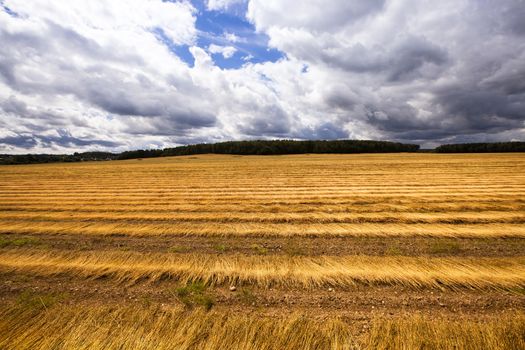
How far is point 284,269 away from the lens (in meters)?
6.00

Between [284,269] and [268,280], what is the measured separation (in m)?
0.64

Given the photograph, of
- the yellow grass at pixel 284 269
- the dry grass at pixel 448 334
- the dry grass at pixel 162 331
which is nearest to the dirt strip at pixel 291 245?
the yellow grass at pixel 284 269

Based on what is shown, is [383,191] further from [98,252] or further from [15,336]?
[15,336]

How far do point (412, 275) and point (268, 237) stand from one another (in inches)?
161

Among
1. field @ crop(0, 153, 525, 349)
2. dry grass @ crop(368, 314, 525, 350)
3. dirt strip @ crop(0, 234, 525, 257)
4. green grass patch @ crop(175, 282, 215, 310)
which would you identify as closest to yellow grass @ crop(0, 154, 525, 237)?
field @ crop(0, 153, 525, 349)

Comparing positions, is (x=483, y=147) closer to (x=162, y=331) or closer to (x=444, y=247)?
(x=444, y=247)

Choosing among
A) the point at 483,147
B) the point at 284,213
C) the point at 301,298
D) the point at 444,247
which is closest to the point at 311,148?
the point at 483,147

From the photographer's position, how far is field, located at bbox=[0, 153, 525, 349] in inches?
156

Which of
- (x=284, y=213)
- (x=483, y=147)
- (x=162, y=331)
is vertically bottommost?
(x=483, y=147)

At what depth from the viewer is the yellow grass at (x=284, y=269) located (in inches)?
212

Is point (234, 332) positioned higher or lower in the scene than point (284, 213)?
higher

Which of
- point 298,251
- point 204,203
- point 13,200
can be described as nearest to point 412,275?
point 298,251

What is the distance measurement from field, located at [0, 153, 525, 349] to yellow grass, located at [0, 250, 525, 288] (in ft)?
0.13

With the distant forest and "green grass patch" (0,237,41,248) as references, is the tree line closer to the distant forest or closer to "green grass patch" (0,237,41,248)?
the distant forest
